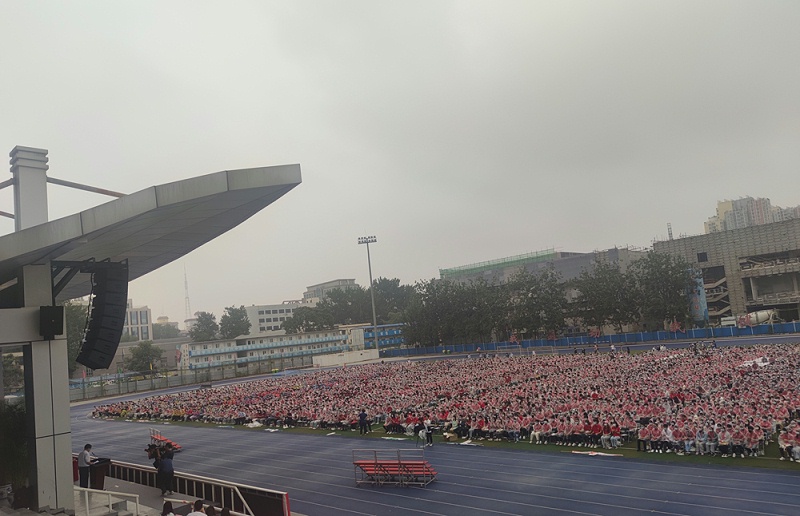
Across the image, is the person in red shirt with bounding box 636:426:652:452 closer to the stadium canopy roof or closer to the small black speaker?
the stadium canopy roof

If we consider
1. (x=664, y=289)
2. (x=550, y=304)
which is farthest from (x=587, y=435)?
(x=550, y=304)

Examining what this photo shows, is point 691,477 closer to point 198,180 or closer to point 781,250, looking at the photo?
point 198,180

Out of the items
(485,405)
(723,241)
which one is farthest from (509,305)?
(485,405)

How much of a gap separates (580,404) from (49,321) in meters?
17.7

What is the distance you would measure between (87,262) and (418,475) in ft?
32.7

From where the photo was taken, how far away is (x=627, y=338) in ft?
202

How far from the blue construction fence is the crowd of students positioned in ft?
64.7

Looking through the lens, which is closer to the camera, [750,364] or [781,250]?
[750,364]

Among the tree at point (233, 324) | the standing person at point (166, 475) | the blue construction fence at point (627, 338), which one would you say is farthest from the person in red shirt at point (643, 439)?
the tree at point (233, 324)

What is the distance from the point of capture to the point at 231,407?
36.3 meters

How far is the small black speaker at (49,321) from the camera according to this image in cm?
1173

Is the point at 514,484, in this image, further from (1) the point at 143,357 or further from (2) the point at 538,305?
(1) the point at 143,357

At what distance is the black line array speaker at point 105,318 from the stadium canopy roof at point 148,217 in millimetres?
666

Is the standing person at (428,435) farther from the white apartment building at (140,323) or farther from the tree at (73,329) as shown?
the white apartment building at (140,323)
